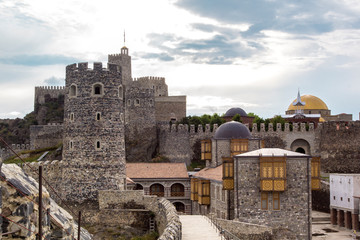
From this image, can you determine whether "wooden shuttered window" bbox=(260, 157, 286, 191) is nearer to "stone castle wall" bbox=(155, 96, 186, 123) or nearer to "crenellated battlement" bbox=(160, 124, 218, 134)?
"crenellated battlement" bbox=(160, 124, 218, 134)

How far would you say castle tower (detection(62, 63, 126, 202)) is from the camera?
2539 centimetres

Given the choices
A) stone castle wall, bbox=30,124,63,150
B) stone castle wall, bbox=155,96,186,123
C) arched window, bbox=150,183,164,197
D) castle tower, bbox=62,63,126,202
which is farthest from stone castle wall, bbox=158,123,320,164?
castle tower, bbox=62,63,126,202

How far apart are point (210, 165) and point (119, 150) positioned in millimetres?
12635

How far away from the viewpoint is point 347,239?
95.9 ft

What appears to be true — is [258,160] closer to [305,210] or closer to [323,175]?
[305,210]

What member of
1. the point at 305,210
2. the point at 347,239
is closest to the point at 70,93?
the point at 305,210

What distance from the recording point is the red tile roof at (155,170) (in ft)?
132

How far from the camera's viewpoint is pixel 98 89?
26.1 m

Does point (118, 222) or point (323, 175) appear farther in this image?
point (323, 175)

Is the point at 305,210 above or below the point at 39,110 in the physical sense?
below

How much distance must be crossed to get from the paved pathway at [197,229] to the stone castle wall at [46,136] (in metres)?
32.3

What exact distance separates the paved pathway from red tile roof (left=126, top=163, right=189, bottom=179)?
1444cm

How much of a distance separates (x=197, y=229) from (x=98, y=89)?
9487 millimetres

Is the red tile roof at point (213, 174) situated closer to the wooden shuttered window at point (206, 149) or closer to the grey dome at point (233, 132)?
the wooden shuttered window at point (206, 149)
